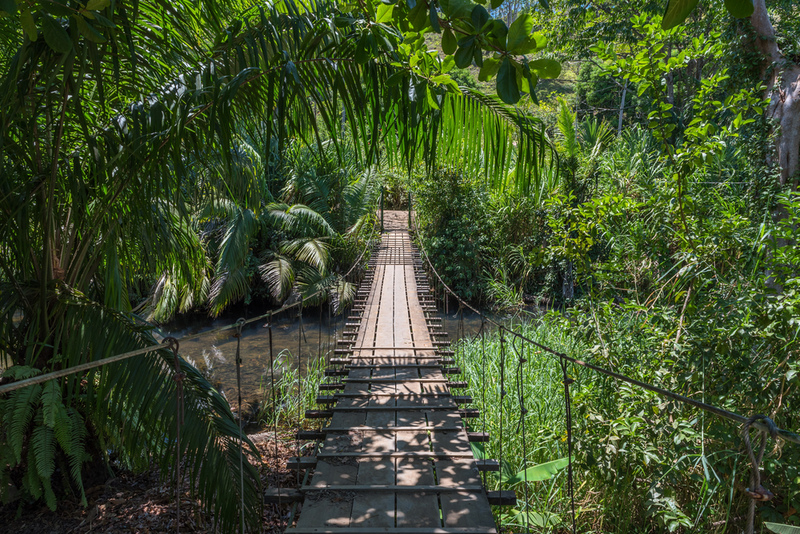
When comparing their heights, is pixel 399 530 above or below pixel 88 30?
below

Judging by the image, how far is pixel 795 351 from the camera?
1.95m

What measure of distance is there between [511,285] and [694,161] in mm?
7170

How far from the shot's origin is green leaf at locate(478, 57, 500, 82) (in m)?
0.95

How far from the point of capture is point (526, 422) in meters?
3.55

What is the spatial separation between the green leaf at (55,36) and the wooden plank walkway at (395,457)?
5.37ft

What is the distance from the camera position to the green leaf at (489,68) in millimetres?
955

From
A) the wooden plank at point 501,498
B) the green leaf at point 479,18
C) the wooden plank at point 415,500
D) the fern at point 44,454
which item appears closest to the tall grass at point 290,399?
the wooden plank at point 415,500

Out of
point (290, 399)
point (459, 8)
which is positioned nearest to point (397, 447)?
point (459, 8)

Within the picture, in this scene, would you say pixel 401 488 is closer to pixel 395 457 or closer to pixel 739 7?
pixel 395 457

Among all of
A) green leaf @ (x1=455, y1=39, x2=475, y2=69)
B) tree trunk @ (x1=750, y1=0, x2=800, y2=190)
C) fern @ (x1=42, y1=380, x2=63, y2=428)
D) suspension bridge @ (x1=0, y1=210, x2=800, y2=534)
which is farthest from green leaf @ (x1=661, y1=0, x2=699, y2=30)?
tree trunk @ (x1=750, y1=0, x2=800, y2=190)

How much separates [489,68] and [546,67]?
4.3 inches

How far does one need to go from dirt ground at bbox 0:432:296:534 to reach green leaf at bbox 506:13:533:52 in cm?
174

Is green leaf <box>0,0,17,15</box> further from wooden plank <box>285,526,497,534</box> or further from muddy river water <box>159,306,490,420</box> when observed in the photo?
muddy river water <box>159,306,490,420</box>

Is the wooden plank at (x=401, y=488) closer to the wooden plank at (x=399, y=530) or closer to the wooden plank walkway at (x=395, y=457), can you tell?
the wooden plank walkway at (x=395, y=457)
